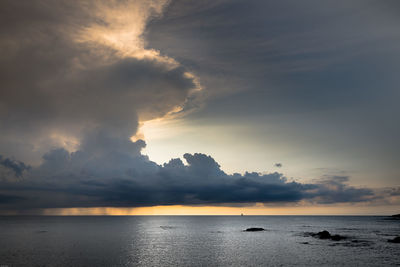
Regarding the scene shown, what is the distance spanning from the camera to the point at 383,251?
77.1 m

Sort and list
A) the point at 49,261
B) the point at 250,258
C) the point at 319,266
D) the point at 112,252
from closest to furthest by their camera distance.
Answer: the point at 319,266
the point at 49,261
the point at 250,258
the point at 112,252

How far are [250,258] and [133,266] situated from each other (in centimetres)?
2731

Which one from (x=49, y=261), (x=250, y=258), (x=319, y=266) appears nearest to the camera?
(x=319, y=266)

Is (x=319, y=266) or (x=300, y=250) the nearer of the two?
(x=319, y=266)

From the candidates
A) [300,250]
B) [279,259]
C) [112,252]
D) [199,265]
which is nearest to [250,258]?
[279,259]

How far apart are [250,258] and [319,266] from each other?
15671mm

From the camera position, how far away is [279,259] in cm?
6569

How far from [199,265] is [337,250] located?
42771 mm

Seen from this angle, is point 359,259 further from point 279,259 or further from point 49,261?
point 49,261

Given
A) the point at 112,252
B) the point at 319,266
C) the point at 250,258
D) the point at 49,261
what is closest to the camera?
the point at 319,266

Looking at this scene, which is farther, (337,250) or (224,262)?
(337,250)

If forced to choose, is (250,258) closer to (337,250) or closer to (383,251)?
(337,250)

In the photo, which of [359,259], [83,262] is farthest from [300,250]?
[83,262]

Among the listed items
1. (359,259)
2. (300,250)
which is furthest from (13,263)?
(359,259)
